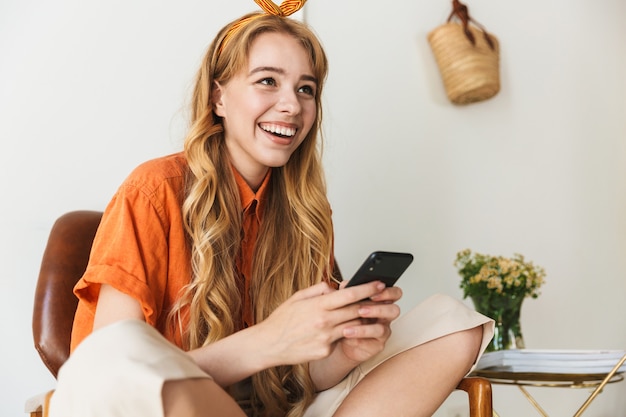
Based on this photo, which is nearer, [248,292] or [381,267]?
[381,267]

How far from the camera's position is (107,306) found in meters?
1.19

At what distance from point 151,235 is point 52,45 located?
0.78 metres

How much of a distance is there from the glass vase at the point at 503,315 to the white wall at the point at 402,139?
1.19ft

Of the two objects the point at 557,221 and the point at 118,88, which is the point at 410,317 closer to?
the point at 118,88

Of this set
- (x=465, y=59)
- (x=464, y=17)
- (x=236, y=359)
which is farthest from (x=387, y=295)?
(x=464, y=17)

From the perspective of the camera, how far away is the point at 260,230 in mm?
1535

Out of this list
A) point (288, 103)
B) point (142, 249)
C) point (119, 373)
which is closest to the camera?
point (119, 373)

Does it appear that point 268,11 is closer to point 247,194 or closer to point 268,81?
point 268,81

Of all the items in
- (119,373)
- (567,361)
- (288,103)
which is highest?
(288,103)

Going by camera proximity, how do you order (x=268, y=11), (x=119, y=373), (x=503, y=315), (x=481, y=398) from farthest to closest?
(x=503, y=315) < (x=268, y=11) < (x=481, y=398) < (x=119, y=373)

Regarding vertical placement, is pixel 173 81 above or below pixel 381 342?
above

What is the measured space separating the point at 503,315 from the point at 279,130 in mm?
855

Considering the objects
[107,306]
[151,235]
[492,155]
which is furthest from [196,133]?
[492,155]

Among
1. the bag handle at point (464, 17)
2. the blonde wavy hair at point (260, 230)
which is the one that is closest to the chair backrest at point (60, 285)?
the blonde wavy hair at point (260, 230)
